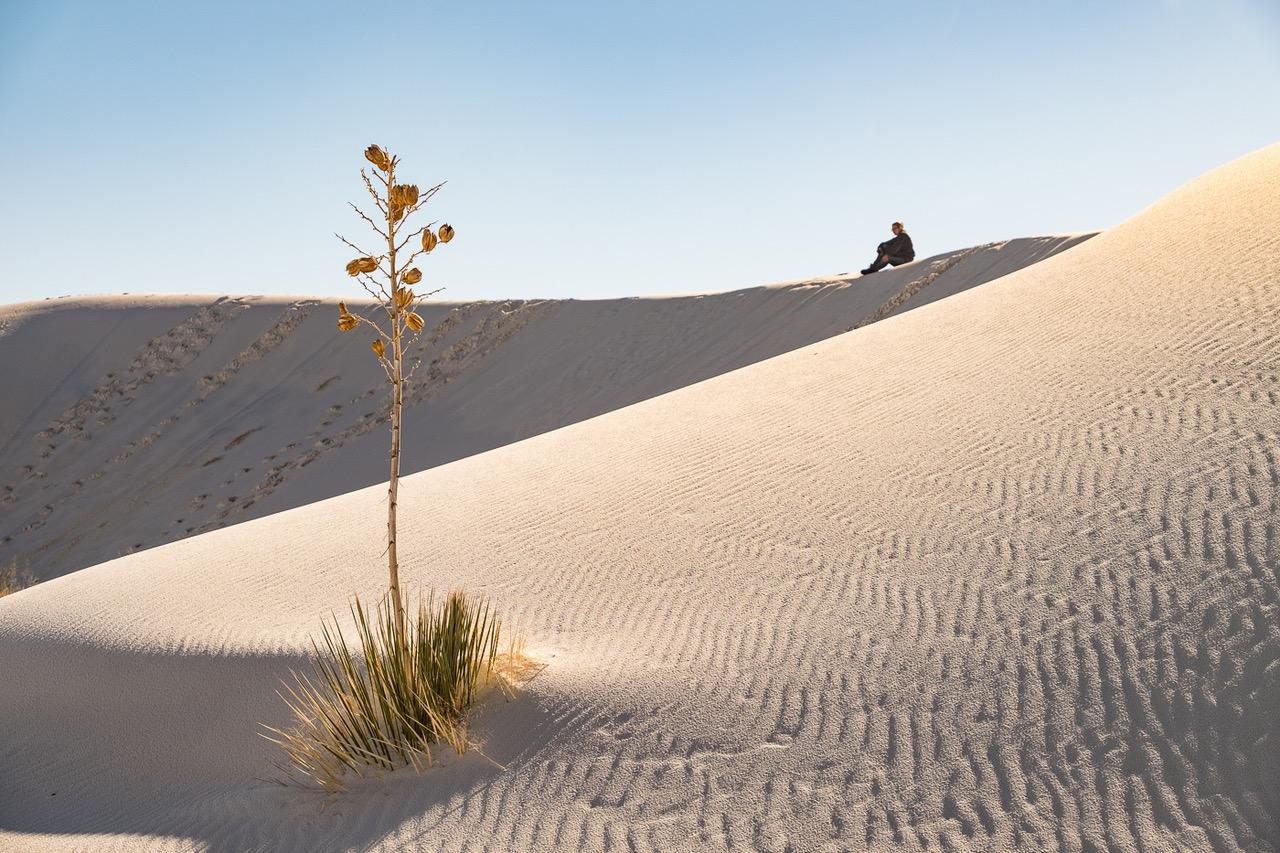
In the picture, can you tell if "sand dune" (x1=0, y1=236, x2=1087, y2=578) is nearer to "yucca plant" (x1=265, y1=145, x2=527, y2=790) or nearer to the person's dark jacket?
the person's dark jacket

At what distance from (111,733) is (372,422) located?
18466 millimetres

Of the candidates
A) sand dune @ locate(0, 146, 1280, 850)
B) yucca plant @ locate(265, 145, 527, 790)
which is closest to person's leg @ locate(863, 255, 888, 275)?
sand dune @ locate(0, 146, 1280, 850)

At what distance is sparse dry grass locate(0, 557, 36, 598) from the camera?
594 inches

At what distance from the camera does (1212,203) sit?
1148 cm

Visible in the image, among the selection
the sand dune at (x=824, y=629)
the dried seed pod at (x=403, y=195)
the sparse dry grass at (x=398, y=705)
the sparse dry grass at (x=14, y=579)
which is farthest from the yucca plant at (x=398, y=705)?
the sparse dry grass at (x=14, y=579)

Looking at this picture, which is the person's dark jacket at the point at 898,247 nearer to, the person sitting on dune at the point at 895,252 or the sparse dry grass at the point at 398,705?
the person sitting on dune at the point at 895,252

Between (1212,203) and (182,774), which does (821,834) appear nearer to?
(182,774)

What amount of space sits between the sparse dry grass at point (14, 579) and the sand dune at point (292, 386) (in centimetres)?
56

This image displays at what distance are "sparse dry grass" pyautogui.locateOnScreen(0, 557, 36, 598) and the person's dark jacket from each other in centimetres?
1715

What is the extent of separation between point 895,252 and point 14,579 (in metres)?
17.5

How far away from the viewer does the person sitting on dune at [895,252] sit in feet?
77.5

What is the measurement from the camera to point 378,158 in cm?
479

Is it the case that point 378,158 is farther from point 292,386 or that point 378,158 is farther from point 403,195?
point 292,386

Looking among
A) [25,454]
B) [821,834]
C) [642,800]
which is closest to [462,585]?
[642,800]
